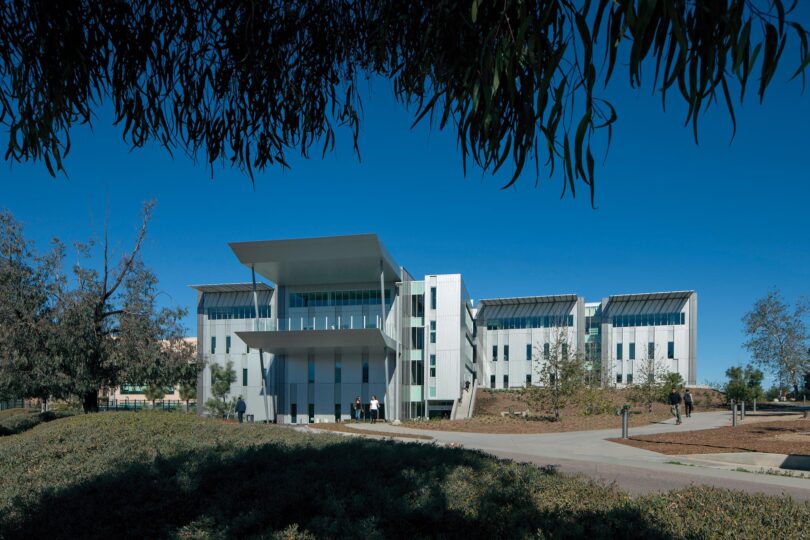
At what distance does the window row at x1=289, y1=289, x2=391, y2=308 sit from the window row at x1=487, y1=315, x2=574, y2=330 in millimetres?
28878

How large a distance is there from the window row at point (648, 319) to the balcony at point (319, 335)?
3409cm

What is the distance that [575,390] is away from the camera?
3425cm

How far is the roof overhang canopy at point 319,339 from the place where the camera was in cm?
3900

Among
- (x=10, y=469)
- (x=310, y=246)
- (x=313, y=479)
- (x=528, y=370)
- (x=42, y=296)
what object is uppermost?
(x=310, y=246)

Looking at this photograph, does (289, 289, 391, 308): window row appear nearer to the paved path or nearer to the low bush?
the paved path

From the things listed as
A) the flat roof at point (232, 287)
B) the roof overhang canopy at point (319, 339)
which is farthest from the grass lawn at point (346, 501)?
the flat roof at point (232, 287)

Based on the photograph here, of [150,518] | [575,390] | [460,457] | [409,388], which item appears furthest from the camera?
[409,388]

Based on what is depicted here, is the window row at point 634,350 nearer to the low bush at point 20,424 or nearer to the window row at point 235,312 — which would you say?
the window row at point 235,312

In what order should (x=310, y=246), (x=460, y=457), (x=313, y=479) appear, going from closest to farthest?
(x=313, y=479) < (x=460, y=457) < (x=310, y=246)

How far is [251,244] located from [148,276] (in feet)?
43.1

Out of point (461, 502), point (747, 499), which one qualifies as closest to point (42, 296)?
point (461, 502)

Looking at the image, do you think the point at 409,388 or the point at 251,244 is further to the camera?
the point at 409,388

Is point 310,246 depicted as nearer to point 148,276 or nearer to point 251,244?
point 251,244

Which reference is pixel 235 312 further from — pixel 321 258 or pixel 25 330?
pixel 25 330
